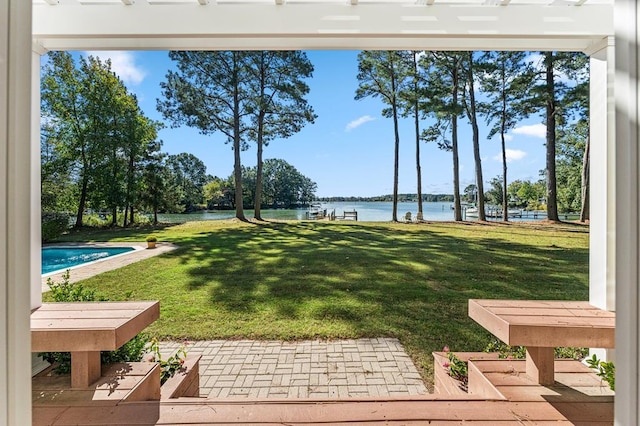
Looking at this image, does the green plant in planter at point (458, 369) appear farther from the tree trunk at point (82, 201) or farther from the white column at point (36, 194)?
the tree trunk at point (82, 201)

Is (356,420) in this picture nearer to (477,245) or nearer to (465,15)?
(465,15)

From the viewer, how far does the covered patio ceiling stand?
1524mm

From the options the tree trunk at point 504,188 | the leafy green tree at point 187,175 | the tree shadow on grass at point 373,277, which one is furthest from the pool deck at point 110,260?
the tree trunk at point 504,188

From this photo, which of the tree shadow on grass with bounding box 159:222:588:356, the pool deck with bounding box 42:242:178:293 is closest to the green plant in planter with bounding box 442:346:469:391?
the tree shadow on grass with bounding box 159:222:588:356

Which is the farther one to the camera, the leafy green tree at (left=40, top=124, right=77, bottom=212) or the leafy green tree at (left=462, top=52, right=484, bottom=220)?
the leafy green tree at (left=462, top=52, right=484, bottom=220)

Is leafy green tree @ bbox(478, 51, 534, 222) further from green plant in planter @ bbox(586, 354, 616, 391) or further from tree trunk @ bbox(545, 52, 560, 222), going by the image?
green plant in planter @ bbox(586, 354, 616, 391)

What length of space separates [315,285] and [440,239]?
2396 mm

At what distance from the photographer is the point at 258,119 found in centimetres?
612

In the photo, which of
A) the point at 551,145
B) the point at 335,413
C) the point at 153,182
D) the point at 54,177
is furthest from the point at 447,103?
the point at 54,177

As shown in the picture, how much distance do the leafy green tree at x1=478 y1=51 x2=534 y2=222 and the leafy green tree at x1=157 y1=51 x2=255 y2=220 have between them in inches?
165
